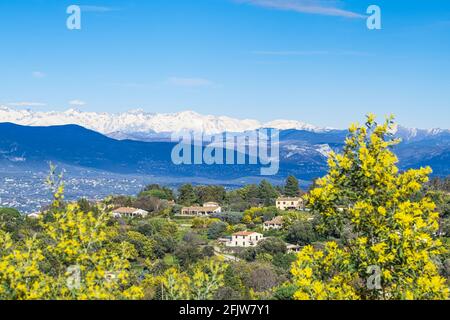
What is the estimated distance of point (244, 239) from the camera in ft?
199

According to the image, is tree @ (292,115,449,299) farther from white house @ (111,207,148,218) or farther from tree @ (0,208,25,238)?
white house @ (111,207,148,218)

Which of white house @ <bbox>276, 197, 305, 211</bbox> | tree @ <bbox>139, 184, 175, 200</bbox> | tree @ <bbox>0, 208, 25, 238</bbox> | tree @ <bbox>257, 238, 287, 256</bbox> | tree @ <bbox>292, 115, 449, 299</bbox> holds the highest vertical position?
tree @ <bbox>292, 115, 449, 299</bbox>

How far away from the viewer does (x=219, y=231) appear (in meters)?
65.3

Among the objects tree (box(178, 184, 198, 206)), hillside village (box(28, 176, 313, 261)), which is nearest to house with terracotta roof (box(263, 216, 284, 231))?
hillside village (box(28, 176, 313, 261))

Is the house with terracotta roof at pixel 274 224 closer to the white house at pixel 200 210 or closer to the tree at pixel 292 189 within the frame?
the white house at pixel 200 210

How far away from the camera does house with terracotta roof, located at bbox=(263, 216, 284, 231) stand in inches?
2669

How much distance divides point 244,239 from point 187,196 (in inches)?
1024

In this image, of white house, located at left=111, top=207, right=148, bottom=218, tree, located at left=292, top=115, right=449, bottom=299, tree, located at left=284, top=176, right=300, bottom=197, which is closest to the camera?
tree, located at left=292, top=115, right=449, bottom=299

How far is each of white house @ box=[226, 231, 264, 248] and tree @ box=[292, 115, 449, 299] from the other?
165 feet

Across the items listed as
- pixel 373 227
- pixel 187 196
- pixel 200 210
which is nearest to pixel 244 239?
pixel 200 210

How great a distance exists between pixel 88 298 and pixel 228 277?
98.1 ft

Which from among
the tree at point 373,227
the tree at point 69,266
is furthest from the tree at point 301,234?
the tree at point 69,266

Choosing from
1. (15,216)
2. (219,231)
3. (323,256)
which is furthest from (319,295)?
(15,216)

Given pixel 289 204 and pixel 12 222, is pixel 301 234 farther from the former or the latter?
pixel 12 222
